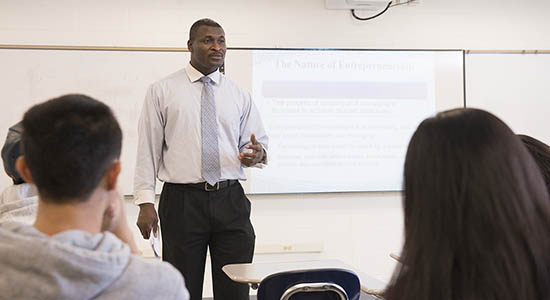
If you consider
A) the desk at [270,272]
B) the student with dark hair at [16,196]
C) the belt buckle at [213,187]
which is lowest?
the desk at [270,272]

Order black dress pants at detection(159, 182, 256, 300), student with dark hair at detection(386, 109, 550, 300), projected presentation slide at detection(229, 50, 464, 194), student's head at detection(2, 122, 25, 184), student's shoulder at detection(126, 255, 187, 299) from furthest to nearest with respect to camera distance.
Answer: projected presentation slide at detection(229, 50, 464, 194) < black dress pants at detection(159, 182, 256, 300) < student's head at detection(2, 122, 25, 184) < student's shoulder at detection(126, 255, 187, 299) < student with dark hair at detection(386, 109, 550, 300)

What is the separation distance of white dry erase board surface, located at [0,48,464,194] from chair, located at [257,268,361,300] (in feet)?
7.30

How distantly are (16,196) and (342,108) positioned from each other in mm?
2945

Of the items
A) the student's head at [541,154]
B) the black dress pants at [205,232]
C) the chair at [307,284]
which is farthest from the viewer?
the black dress pants at [205,232]

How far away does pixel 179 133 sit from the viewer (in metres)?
2.80

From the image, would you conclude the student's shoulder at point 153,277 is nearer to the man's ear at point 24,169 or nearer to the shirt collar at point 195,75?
the man's ear at point 24,169

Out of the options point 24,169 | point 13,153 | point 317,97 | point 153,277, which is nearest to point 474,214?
point 153,277

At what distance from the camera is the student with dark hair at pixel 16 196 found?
5.36 feet

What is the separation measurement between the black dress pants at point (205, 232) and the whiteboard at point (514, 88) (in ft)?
8.64

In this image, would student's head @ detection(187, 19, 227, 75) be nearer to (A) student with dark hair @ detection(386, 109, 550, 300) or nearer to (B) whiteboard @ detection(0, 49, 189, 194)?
(B) whiteboard @ detection(0, 49, 189, 194)

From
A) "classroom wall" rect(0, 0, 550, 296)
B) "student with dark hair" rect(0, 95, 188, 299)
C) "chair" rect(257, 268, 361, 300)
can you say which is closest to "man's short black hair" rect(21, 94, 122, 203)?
"student with dark hair" rect(0, 95, 188, 299)

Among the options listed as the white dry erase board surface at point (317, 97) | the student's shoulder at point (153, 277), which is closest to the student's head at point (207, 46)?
the white dry erase board surface at point (317, 97)

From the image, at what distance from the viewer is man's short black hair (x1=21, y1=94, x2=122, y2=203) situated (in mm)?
1063

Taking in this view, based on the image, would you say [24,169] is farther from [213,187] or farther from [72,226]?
[213,187]
